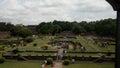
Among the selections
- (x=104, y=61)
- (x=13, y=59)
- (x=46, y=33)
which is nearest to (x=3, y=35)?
(x=46, y=33)

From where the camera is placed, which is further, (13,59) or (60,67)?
(13,59)

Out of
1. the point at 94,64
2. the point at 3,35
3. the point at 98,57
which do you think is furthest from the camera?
the point at 3,35

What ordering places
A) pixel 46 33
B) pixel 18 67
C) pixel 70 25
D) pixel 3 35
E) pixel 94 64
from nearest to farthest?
pixel 18 67 → pixel 94 64 → pixel 3 35 → pixel 46 33 → pixel 70 25

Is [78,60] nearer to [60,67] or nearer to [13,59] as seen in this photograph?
[60,67]

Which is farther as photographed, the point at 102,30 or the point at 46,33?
the point at 46,33

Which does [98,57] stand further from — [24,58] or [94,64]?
[24,58]

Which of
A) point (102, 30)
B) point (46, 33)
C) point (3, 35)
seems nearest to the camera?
point (3, 35)

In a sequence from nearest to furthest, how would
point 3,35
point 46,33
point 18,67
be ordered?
point 18,67 < point 3,35 < point 46,33

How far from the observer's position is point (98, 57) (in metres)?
20.4

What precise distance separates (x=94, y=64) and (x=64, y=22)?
66306 mm

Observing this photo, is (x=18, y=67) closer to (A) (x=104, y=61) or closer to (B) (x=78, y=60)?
(B) (x=78, y=60)

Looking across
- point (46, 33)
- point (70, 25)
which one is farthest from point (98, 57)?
point (70, 25)

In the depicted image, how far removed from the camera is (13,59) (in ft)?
68.5

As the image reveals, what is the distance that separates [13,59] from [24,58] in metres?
0.97
